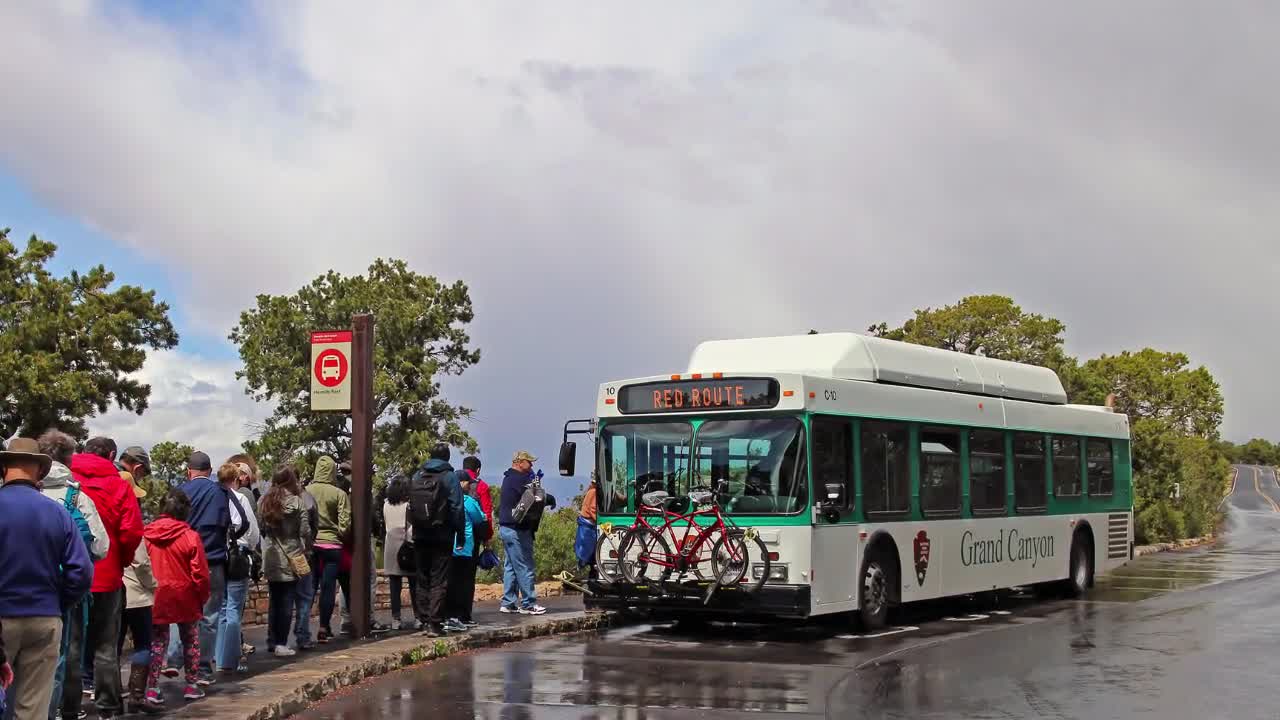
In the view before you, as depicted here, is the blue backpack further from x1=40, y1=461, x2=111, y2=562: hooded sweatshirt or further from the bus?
the bus

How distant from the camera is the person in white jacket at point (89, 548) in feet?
27.6

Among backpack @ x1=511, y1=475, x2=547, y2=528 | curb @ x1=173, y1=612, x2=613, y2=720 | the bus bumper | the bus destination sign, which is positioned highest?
the bus destination sign

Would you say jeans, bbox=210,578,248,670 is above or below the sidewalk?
above

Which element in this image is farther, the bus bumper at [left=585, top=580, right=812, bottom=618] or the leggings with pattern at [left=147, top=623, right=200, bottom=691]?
the bus bumper at [left=585, top=580, right=812, bottom=618]

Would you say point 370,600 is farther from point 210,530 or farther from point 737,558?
point 737,558

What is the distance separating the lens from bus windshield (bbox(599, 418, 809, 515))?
47.8ft

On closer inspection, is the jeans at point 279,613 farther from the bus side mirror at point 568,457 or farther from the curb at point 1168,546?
the curb at point 1168,546

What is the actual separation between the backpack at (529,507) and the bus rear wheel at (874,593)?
12.7 feet

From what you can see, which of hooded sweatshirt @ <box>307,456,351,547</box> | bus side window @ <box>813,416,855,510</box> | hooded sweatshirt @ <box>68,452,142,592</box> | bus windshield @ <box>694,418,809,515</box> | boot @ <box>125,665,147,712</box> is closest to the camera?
hooded sweatshirt @ <box>68,452,142,592</box>

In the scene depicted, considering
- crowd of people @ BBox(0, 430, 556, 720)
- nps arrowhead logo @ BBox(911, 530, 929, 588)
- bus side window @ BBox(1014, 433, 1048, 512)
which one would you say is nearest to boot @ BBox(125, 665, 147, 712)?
crowd of people @ BBox(0, 430, 556, 720)

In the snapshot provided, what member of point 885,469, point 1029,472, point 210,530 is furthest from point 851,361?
point 210,530

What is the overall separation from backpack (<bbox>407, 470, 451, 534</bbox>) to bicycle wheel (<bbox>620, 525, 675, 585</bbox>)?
2258 millimetres

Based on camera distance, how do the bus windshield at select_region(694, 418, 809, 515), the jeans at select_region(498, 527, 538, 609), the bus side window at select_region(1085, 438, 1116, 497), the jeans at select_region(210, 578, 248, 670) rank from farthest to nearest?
1. the bus side window at select_region(1085, 438, 1116, 497)
2. the jeans at select_region(498, 527, 538, 609)
3. the bus windshield at select_region(694, 418, 809, 515)
4. the jeans at select_region(210, 578, 248, 670)

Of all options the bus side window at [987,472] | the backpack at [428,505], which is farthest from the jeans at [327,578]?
the bus side window at [987,472]
